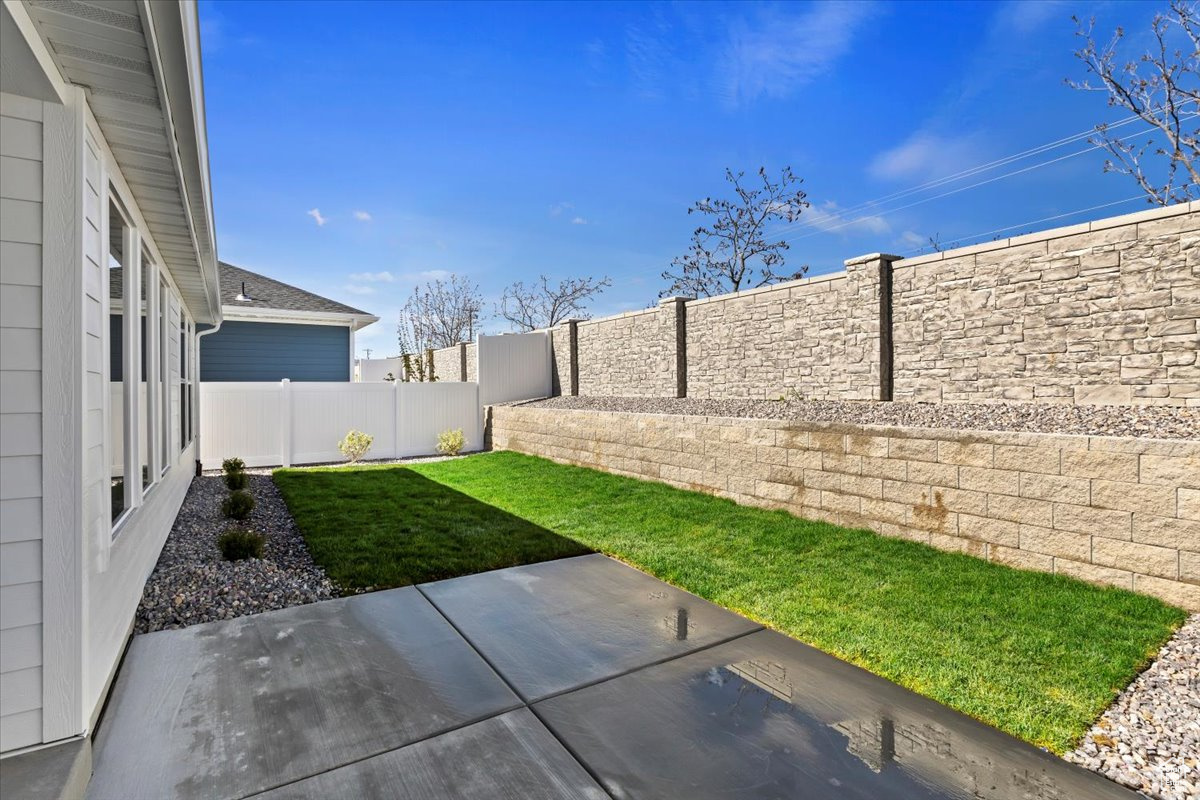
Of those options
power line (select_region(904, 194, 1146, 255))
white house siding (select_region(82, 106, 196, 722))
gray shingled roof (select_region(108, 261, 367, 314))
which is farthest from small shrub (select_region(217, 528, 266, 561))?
gray shingled roof (select_region(108, 261, 367, 314))

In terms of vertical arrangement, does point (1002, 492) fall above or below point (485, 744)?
above

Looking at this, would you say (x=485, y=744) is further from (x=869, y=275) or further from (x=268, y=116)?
(x=268, y=116)

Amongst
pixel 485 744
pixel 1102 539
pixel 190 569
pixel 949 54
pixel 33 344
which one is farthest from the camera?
pixel 949 54

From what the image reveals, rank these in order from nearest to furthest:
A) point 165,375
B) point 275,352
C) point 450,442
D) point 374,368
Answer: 1. point 165,375
2. point 275,352
3. point 450,442
4. point 374,368

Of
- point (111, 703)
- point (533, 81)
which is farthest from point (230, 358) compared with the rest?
point (111, 703)

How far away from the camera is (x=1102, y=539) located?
159 inches

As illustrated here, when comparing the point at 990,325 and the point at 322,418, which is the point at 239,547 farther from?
the point at 990,325

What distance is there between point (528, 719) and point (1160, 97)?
1596 centimetres

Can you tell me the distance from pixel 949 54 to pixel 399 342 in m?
30.0

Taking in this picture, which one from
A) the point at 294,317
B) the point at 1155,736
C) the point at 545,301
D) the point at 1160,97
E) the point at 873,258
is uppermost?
the point at 1160,97

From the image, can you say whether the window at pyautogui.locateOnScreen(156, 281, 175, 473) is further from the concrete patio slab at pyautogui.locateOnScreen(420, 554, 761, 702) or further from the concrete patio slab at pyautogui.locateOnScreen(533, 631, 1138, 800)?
the concrete patio slab at pyautogui.locateOnScreen(533, 631, 1138, 800)

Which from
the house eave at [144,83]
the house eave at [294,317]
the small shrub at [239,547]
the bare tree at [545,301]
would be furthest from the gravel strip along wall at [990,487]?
the bare tree at [545,301]

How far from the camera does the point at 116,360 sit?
3.16 metres

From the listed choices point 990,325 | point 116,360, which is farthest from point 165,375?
point 990,325
